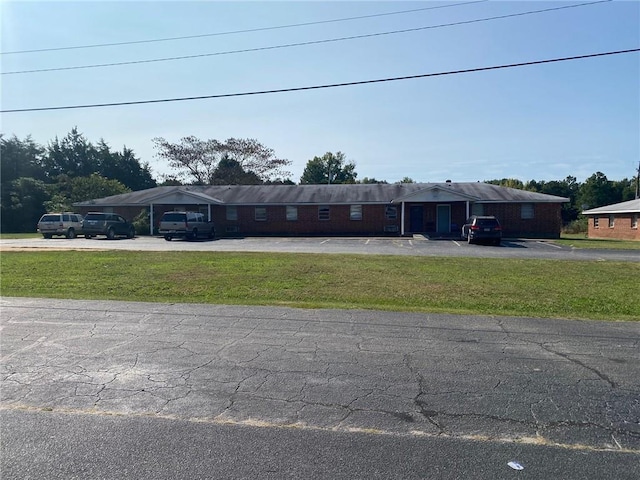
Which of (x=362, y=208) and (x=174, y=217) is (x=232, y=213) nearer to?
(x=174, y=217)

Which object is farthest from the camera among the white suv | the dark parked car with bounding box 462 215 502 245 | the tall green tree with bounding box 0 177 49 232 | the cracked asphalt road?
the tall green tree with bounding box 0 177 49 232

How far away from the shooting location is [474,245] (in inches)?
1014

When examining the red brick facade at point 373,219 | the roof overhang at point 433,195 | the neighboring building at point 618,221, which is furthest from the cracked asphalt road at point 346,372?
the neighboring building at point 618,221

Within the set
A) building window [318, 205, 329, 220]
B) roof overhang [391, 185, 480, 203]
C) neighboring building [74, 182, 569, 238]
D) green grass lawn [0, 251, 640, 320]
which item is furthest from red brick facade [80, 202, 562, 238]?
green grass lawn [0, 251, 640, 320]

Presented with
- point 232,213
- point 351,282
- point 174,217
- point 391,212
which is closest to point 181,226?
point 174,217

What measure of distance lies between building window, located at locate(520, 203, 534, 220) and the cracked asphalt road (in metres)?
28.9

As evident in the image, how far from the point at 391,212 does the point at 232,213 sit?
12.9 metres

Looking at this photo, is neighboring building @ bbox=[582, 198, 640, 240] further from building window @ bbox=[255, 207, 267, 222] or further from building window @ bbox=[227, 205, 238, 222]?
building window @ bbox=[227, 205, 238, 222]

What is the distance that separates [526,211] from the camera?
3459cm

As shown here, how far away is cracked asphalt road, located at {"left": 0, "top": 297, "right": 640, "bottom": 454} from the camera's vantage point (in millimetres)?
4090

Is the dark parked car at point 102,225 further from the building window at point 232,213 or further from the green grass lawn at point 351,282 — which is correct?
the green grass lawn at point 351,282

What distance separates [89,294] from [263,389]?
746 cm

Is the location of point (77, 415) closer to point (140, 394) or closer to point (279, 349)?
point (140, 394)

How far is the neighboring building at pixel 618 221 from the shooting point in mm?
37312
